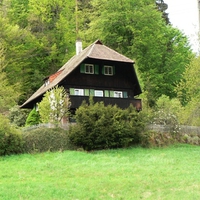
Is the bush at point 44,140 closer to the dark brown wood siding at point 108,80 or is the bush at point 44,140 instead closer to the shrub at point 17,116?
the dark brown wood siding at point 108,80

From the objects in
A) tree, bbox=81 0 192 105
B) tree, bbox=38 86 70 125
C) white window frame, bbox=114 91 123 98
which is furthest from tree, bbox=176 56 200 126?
tree, bbox=38 86 70 125

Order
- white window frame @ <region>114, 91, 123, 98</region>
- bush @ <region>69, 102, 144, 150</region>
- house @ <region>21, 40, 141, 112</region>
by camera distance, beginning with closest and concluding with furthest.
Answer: bush @ <region>69, 102, 144, 150</region>, house @ <region>21, 40, 141, 112</region>, white window frame @ <region>114, 91, 123, 98</region>

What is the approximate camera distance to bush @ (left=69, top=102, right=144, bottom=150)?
90.6 feet

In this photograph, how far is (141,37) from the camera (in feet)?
155

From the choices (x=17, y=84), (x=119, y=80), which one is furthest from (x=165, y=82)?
(x=17, y=84)

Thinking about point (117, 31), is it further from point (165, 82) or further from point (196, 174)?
point (196, 174)

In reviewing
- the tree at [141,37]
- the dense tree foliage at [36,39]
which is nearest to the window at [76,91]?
the dense tree foliage at [36,39]

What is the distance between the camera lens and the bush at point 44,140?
86.5ft

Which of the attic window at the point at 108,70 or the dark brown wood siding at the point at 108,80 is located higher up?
the attic window at the point at 108,70

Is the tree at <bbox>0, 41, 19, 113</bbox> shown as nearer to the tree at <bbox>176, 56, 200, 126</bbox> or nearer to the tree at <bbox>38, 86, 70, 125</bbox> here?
the tree at <bbox>38, 86, 70, 125</bbox>

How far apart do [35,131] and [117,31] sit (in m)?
24.5

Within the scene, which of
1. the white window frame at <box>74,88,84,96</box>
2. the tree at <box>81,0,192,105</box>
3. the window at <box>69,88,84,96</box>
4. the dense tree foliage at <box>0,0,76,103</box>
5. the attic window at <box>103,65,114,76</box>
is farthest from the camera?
the tree at <box>81,0,192,105</box>

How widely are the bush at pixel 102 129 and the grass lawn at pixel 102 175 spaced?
1.23 metres

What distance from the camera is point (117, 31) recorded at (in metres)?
48.3
